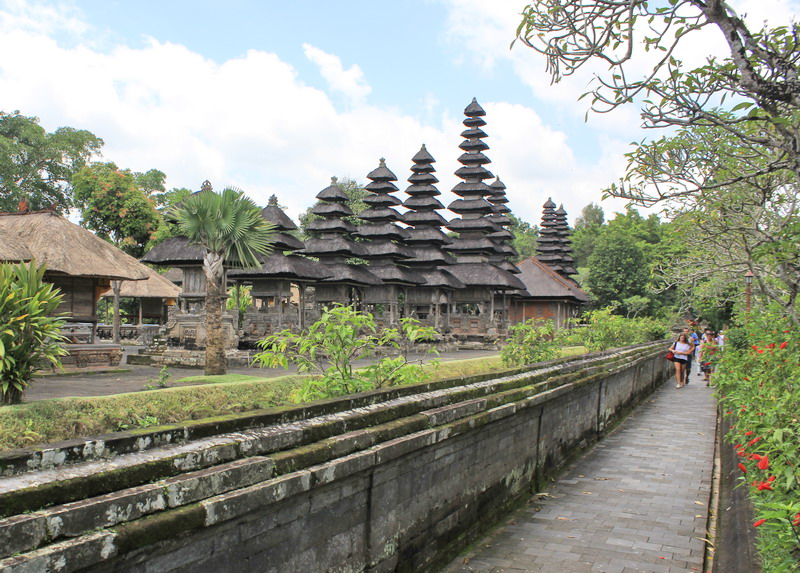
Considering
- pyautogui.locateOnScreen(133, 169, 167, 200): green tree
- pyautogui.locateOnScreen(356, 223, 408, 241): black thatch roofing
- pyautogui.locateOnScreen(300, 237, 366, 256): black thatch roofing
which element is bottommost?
pyautogui.locateOnScreen(300, 237, 366, 256): black thatch roofing

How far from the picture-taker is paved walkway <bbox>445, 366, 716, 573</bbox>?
5.24 meters

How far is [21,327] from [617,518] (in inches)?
321

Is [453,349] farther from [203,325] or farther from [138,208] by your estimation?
[138,208]

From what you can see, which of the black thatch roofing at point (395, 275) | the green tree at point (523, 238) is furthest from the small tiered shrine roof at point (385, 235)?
the green tree at point (523, 238)

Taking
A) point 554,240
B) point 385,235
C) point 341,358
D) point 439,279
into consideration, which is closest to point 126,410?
point 341,358

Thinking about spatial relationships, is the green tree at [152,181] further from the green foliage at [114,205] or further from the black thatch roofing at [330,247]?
the black thatch roofing at [330,247]

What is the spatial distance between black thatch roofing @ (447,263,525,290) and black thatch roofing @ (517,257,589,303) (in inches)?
272

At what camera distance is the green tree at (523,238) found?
88894 millimetres

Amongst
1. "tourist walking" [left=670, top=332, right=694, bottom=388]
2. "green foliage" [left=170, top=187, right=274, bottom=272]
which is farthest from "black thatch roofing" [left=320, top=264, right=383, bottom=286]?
"tourist walking" [left=670, top=332, right=694, bottom=388]

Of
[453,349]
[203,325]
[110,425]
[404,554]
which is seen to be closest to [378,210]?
[453,349]

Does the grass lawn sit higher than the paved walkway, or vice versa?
the grass lawn

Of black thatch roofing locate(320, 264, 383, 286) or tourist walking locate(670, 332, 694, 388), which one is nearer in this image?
tourist walking locate(670, 332, 694, 388)

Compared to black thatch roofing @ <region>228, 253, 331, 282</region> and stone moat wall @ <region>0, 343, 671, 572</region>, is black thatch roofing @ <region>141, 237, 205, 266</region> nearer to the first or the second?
black thatch roofing @ <region>228, 253, 331, 282</region>

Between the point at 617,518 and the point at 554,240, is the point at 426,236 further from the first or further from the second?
the point at 617,518
